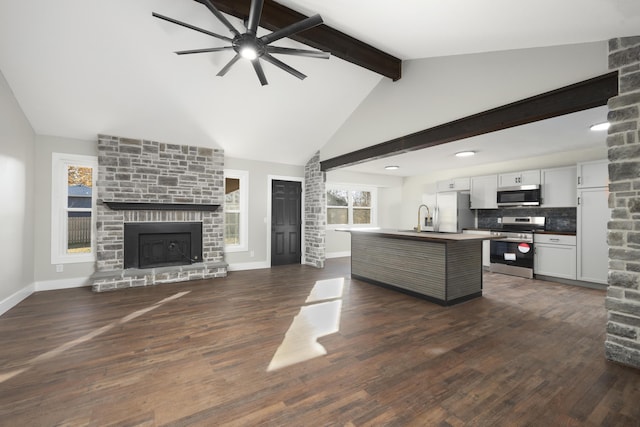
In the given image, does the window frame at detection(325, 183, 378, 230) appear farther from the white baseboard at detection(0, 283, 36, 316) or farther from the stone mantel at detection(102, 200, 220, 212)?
the white baseboard at detection(0, 283, 36, 316)

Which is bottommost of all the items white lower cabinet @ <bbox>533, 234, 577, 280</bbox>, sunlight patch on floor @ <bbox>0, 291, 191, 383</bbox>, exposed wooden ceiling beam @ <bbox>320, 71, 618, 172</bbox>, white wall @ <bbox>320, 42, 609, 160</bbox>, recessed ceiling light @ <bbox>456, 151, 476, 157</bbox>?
sunlight patch on floor @ <bbox>0, 291, 191, 383</bbox>

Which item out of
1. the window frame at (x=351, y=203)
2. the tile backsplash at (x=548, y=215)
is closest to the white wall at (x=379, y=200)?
the window frame at (x=351, y=203)

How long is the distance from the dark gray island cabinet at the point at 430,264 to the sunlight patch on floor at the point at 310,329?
35.4 inches

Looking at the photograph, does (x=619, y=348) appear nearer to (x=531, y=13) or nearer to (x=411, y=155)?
(x=531, y=13)

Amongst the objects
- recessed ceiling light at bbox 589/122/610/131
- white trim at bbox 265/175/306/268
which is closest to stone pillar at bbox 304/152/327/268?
white trim at bbox 265/175/306/268

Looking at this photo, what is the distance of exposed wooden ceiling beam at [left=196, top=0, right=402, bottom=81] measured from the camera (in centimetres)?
299

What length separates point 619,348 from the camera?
2346mm

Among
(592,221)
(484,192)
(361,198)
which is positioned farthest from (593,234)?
(361,198)

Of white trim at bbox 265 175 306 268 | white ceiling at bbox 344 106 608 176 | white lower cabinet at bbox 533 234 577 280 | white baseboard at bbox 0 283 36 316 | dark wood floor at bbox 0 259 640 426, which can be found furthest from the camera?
white trim at bbox 265 175 306 268

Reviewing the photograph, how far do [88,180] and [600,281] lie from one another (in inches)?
347

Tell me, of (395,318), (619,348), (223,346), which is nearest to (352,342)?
(395,318)

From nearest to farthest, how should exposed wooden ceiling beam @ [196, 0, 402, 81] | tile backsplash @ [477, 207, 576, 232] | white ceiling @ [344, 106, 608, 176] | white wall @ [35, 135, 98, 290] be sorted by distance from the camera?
exposed wooden ceiling beam @ [196, 0, 402, 81]
white ceiling @ [344, 106, 608, 176]
white wall @ [35, 135, 98, 290]
tile backsplash @ [477, 207, 576, 232]

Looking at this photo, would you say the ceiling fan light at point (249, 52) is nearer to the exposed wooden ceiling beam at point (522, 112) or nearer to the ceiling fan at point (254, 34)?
the ceiling fan at point (254, 34)

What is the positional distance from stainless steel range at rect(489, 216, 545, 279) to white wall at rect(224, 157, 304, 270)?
4.84 metres
